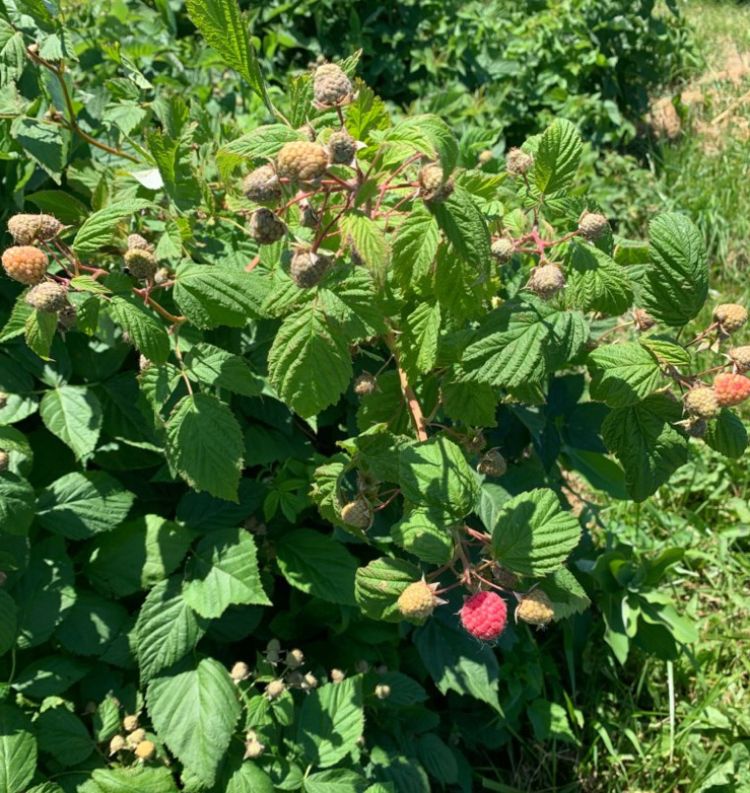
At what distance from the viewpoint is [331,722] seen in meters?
1.61

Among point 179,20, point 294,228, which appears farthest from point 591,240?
point 179,20

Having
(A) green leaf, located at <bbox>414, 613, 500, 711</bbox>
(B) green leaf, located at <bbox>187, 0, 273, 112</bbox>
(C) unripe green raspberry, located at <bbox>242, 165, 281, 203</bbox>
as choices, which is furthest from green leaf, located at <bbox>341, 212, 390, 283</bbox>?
(A) green leaf, located at <bbox>414, 613, 500, 711</bbox>

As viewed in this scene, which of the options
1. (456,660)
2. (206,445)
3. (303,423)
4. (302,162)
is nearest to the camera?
(302,162)

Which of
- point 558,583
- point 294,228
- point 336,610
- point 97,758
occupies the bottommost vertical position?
point 97,758

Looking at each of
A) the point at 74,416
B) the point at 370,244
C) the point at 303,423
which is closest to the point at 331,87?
the point at 370,244

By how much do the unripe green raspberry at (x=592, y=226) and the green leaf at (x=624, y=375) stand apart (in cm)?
17

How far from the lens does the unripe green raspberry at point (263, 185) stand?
100 cm

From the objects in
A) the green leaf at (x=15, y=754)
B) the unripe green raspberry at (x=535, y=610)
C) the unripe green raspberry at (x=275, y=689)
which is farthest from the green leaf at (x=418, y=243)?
the green leaf at (x=15, y=754)

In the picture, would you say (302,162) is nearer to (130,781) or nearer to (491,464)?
(491,464)

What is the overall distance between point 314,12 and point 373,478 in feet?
10.3

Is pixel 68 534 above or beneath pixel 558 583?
beneath

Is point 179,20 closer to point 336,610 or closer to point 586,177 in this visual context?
point 586,177

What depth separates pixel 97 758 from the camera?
1.57m

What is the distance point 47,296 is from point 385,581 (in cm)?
62
